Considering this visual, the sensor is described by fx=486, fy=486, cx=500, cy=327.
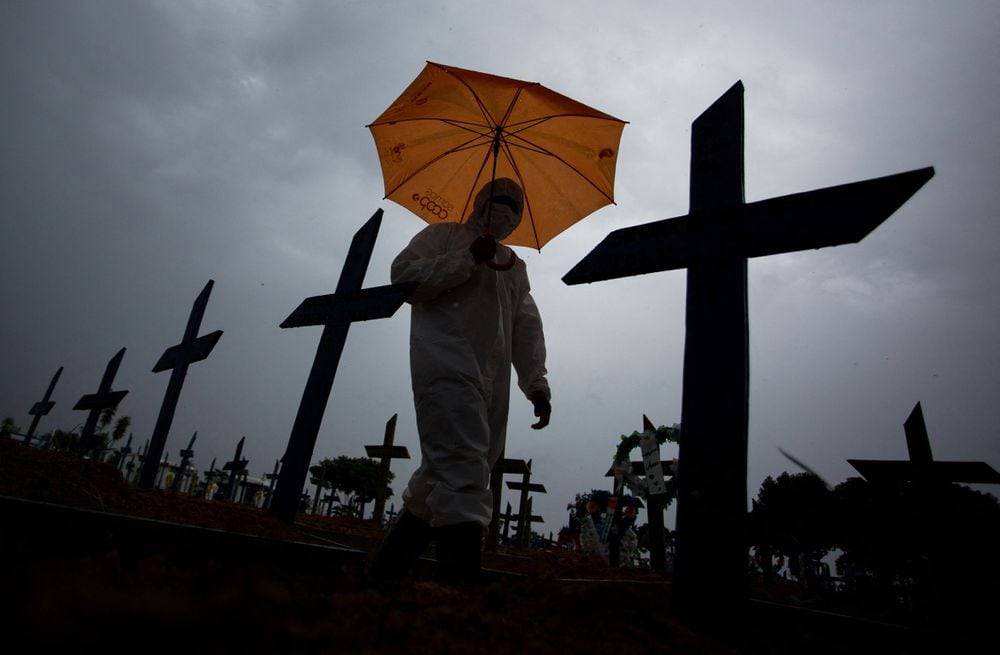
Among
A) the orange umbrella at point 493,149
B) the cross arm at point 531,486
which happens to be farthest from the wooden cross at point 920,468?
the cross arm at point 531,486

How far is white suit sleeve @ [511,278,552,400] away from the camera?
342 cm

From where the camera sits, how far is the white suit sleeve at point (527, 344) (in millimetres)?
3424

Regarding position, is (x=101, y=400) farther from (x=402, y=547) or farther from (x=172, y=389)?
(x=402, y=547)

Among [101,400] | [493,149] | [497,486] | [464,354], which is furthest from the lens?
[497,486]

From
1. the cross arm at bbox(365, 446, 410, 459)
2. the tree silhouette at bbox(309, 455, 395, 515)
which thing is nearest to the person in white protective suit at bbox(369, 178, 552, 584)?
the cross arm at bbox(365, 446, 410, 459)

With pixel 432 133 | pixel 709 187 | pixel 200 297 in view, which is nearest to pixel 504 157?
pixel 432 133

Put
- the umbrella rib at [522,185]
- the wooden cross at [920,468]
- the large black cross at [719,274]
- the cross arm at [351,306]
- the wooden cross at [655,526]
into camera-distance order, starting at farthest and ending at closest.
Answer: the wooden cross at [655,526], the wooden cross at [920,468], the umbrella rib at [522,185], the cross arm at [351,306], the large black cross at [719,274]

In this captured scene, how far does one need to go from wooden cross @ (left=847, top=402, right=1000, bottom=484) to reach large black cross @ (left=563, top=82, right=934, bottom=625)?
11.6 ft

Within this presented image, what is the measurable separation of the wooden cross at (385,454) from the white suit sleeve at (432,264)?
772 cm

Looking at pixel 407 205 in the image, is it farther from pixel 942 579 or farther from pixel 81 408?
pixel 81 408

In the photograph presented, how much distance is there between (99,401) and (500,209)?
377 inches

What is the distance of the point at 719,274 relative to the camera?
7.33 feet

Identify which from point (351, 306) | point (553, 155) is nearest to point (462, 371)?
point (351, 306)

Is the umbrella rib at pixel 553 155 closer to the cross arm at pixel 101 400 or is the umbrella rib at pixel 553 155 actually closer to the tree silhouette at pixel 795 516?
the cross arm at pixel 101 400
